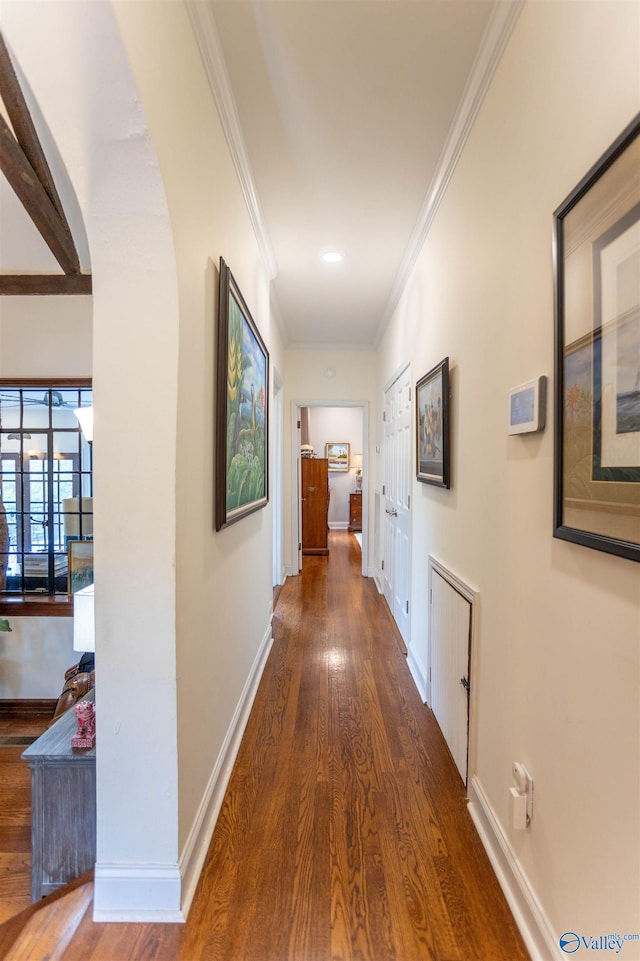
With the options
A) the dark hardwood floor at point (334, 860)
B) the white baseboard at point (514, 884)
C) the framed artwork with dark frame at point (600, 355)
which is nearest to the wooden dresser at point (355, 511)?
the dark hardwood floor at point (334, 860)

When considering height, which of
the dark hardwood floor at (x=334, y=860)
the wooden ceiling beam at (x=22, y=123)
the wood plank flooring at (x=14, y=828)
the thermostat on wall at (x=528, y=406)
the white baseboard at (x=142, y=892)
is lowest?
the wood plank flooring at (x=14, y=828)

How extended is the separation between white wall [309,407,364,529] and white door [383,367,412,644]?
163 inches

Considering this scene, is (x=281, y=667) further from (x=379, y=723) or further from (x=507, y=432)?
(x=507, y=432)

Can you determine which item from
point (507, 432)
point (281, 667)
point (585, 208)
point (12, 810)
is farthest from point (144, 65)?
point (12, 810)

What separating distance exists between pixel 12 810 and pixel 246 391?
2.33 m

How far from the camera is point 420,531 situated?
8.09 feet

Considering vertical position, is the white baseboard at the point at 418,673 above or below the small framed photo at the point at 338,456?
below

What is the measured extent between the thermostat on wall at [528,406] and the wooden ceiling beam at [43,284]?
2.27m

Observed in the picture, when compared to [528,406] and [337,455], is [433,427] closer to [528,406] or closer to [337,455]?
[528,406]

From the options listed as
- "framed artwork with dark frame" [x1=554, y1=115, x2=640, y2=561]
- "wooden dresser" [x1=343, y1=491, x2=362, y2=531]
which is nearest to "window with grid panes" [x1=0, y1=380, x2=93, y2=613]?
"framed artwork with dark frame" [x1=554, y1=115, x2=640, y2=561]

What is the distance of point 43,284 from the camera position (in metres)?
2.20

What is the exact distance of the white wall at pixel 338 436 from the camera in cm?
819

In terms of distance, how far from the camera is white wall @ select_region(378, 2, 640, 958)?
0.79 meters

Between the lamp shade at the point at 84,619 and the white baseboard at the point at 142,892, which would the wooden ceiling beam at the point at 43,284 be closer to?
the lamp shade at the point at 84,619
